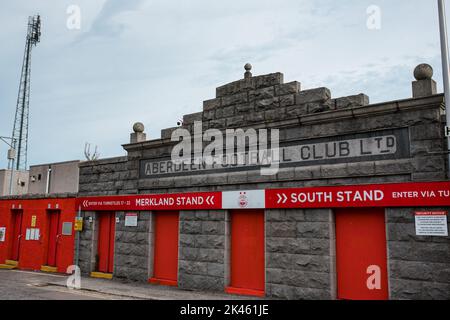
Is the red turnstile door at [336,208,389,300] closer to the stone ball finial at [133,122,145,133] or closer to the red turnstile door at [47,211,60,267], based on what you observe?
the stone ball finial at [133,122,145,133]

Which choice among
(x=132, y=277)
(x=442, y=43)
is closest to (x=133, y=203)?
(x=132, y=277)

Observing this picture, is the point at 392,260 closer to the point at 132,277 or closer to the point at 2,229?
the point at 132,277

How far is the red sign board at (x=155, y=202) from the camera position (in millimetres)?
12049

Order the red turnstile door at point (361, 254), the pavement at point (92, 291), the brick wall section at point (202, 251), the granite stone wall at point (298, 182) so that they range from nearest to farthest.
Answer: the granite stone wall at point (298, 182) → the red turnstile door at point (361, 254) → the pavement at point (92, 291) → the brick wall section at point (202, 251)

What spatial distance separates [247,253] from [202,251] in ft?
4.87

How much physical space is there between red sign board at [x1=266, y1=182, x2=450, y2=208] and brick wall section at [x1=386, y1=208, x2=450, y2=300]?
222mm

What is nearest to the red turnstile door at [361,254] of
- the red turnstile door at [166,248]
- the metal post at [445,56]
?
the metal post at [445,56]

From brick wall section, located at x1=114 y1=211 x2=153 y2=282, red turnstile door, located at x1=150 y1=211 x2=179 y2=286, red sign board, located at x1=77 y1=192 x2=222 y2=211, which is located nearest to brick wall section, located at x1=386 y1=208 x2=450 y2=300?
red sign board, located at x1=77 y1=192 x2=222 y2=211

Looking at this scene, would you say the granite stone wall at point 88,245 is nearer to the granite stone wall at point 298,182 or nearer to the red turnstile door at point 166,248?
the granite stone wall at point 298,182

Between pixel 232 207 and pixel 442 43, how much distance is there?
6.49m

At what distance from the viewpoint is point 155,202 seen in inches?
527

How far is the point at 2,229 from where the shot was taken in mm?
19562

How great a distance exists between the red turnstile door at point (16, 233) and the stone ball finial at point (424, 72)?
17.6 m

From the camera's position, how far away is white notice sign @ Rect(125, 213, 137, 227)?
1399cm
